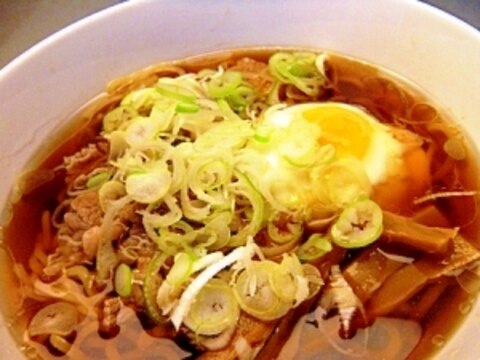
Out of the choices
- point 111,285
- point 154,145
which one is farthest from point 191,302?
point 154,145

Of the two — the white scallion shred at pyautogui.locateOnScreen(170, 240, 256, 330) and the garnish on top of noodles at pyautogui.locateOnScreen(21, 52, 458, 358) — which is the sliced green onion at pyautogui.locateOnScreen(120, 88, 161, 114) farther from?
the white scallion shred at pyautogui.locateOnScreen(170, 240, 256, 330)

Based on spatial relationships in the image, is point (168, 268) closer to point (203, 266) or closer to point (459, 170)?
point (203, 266)

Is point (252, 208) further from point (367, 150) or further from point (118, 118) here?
point (118, 118)

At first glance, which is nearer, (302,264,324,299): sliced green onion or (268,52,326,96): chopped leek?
(302,264,324,299): sliced green onion

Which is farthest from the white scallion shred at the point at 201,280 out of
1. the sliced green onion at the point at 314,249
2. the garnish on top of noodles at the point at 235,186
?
the sliced green onion at the point at 314,249

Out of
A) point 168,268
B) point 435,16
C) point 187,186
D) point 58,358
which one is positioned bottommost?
point 58,358

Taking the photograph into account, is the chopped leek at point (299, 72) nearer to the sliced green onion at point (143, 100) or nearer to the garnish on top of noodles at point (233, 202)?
the garnish on top of noodles at point (233, 202)

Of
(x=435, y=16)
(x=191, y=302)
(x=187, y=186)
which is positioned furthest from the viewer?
(x=435, y=16)

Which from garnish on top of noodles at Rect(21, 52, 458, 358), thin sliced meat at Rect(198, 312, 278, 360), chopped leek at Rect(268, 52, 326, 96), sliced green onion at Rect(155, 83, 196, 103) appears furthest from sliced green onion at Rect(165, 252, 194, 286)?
chopped leek at Rect(268, 52, 326, 96)
